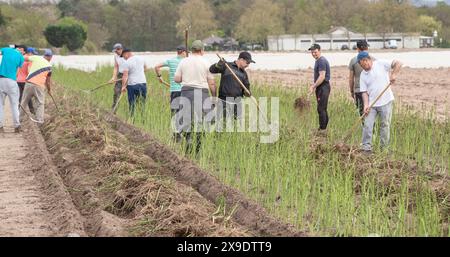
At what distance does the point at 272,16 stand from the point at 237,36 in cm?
767

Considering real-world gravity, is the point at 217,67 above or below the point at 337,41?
below

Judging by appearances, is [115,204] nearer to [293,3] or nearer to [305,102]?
[305,102]

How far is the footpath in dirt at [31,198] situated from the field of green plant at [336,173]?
5.59 feet

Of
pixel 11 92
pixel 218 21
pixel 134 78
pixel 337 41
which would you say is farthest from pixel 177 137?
pixel 218 21

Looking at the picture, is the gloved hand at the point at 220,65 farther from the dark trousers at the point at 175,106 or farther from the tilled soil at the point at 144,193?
the tilled soil at the point at 144,193

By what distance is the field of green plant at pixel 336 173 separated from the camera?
18.7 ft

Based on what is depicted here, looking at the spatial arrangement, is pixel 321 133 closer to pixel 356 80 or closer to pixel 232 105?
pixel 356 80

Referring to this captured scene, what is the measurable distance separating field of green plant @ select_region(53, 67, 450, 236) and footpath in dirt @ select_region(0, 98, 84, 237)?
1703mm

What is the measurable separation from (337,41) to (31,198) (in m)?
90.5

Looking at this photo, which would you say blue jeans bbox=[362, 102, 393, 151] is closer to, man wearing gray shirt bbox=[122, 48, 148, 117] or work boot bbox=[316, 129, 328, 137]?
work boot bbox=[316, 129, 328, 137]

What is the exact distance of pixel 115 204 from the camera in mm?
7004

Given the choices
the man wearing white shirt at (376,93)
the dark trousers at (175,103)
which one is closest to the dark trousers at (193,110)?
the dark trousers at (175,103)

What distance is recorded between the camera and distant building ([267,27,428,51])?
94812 mm

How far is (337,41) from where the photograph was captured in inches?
3767
